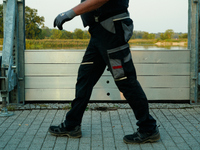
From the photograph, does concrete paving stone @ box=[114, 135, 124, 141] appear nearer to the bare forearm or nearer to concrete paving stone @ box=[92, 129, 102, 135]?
concrete paving stone @ box=[92, 129, 102, 135]

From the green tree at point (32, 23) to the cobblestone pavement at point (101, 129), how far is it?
142 cm

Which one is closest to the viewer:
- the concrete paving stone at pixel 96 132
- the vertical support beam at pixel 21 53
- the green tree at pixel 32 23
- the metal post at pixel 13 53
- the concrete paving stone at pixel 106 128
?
the concrete paving stone at pixel 96 132

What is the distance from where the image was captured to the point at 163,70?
19.7 ft

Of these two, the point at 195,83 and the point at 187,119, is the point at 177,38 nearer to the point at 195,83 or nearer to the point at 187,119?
the point at 195,83

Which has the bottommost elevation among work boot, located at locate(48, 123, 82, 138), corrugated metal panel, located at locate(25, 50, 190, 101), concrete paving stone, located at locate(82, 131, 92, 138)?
concrete paving stone, located at locate(82, 131, 92, 138)

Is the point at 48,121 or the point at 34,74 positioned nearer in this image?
the point at 48,121

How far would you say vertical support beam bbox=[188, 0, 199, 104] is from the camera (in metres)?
5.94

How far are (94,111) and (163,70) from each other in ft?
4.84

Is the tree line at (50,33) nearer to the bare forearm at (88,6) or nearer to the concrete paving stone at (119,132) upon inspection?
the concrete paving stone at (119,132)

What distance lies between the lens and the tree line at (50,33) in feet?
20.1

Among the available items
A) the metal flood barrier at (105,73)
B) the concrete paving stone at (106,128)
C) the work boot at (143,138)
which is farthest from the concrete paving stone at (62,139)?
the metal flood barrier at (105,73)

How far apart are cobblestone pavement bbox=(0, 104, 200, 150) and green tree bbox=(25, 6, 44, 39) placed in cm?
142

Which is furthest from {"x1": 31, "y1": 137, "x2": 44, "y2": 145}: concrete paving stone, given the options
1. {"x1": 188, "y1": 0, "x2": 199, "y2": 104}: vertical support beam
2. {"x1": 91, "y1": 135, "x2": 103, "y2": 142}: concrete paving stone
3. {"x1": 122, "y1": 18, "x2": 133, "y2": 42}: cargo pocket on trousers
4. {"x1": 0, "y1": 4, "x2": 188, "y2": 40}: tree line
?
{"x1": 188, "y1": 0, "x2": 199, "y2": 104}: vertical support beam

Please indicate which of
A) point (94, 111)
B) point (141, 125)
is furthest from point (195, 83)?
point (141, 125)
